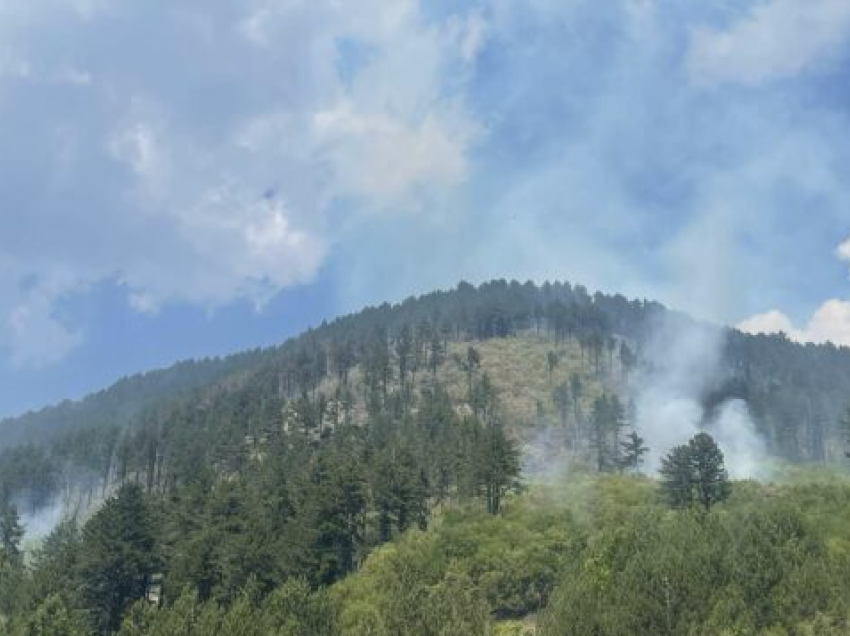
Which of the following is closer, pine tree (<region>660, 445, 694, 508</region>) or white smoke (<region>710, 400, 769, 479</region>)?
pine tree (<region>660, 445, 694, 508</region>)

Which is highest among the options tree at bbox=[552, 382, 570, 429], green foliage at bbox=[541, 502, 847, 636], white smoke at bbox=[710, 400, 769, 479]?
tree at bbox=[552, 382, 570, 429]

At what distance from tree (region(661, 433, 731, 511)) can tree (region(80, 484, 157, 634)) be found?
51104 mm

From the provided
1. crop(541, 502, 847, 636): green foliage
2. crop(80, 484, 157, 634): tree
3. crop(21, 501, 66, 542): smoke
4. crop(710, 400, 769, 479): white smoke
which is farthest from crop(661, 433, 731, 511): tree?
crop(21, 501, 66, 542): smoke

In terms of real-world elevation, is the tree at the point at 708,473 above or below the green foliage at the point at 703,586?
above

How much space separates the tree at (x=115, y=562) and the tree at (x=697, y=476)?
168ft

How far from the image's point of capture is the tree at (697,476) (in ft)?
292

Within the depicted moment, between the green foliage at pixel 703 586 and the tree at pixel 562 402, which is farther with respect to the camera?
the tree at pixel 562 402

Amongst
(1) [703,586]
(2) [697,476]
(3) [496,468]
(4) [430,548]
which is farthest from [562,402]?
(1) [703,586]

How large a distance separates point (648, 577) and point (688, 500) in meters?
37.2

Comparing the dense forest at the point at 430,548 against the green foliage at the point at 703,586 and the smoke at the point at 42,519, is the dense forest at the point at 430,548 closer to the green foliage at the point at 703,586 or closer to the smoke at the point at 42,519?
the green foliage at the point at 703,586

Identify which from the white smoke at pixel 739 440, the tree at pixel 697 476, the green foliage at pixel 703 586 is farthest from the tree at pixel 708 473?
the white smoke at pixel 739 440

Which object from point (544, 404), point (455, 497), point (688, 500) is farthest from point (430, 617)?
point (544, 404)

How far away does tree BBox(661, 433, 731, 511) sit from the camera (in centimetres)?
8900

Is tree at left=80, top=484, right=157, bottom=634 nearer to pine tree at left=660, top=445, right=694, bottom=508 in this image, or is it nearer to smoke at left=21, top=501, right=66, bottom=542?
pine tree at left=660, top=445, right=694, bottom=508
